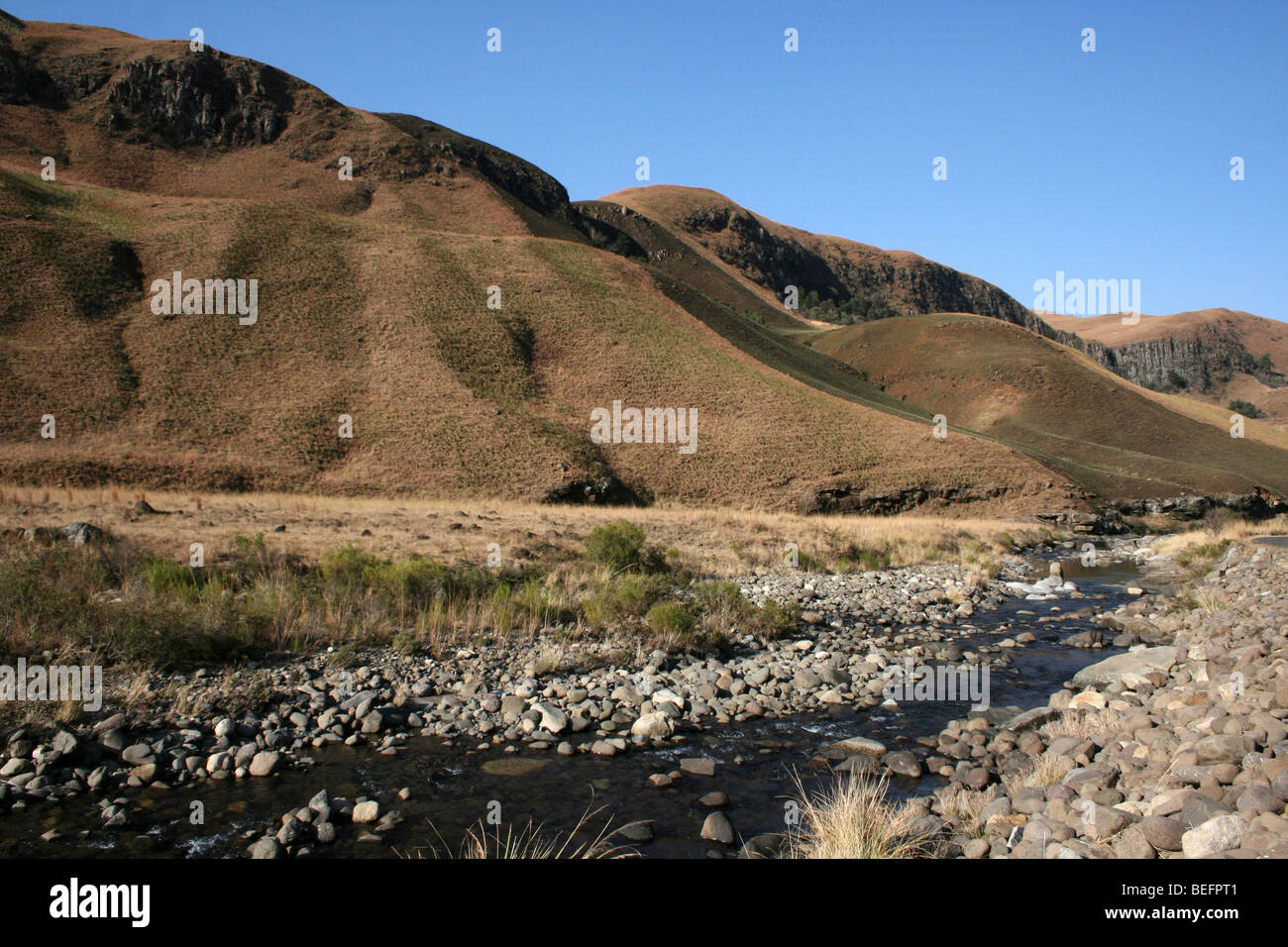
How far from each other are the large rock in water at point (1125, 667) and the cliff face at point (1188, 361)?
531 feet

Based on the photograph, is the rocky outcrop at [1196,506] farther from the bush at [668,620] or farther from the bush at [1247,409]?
the bush at [1247,409]

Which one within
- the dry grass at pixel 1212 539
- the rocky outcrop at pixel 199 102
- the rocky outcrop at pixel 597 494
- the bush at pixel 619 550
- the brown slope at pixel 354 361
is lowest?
the dry grass at pixel 1212 539

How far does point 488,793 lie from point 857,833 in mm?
3967

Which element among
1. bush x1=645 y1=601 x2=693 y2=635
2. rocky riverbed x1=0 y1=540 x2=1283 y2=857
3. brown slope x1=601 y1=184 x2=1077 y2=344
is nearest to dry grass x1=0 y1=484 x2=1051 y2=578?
bush x1=645 y1=601 x2=693 y2=635

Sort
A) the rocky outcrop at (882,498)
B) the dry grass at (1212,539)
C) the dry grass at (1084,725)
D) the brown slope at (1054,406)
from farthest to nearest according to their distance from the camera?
1. the brown slope at (1054,406)
2. the rocky outcrop at (882,498)
3. the dry grass at (1212,539)
4. the dry grass at (1084,725)

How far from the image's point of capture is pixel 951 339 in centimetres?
10400

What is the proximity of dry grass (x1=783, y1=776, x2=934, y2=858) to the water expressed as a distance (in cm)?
55

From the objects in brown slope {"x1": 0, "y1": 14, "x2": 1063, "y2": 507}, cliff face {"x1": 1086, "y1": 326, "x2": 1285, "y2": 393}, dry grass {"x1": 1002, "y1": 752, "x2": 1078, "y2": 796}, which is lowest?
dry grass {"x1": 1002, "y1": 752, "x2": 1078, "y2": 796}

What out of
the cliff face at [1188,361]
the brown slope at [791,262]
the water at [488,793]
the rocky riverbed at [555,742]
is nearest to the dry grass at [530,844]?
the water at [488,793]

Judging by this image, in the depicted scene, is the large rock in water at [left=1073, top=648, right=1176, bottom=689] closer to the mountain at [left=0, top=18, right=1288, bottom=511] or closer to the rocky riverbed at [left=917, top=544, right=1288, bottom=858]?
the rocky riverbed at [left=917, top=544, right=1288, bottom=858]

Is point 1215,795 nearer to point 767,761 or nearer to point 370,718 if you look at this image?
point 767,761

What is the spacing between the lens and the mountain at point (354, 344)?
1523 inches

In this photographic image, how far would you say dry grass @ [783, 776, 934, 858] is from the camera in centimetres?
611
